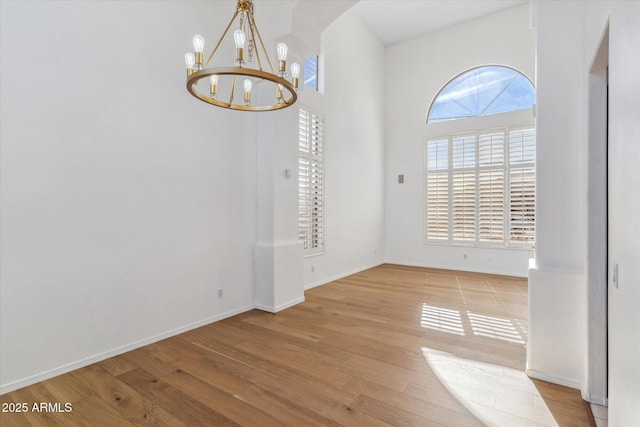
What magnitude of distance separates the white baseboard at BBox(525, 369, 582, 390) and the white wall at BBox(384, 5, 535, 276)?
4.41 meters

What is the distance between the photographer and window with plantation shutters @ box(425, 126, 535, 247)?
6215 millimetres

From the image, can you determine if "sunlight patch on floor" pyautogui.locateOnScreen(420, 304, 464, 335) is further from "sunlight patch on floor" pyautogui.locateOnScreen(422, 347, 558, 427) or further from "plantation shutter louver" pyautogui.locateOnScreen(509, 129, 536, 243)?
"plantation shutter louver" pyautogui.locateOnScreen(509, 129, 536, 243)

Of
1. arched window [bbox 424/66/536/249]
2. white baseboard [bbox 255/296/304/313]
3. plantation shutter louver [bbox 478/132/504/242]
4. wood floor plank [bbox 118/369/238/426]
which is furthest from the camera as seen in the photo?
plantation shutter louver [bbox 478/132/504/242]

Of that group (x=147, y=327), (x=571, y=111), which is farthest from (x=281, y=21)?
(x=147, y=327)

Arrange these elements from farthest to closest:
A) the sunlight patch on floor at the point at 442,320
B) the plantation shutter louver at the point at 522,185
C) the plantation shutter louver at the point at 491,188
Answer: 1. the plantation shutter louver at the point at 491,188
2. the plantation shutter louver at the point at 522,185
3. the sunlight patch on floor at the point at 442,320

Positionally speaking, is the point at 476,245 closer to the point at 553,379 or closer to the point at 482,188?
the point at 482,188

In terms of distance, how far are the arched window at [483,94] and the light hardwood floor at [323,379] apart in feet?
15.0

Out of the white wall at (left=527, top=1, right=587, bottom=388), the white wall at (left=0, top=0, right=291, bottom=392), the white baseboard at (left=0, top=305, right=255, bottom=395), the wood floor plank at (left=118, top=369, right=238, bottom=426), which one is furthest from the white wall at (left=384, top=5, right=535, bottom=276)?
the wood floor plank at (left=118, top=369, right=238, bottom=426)

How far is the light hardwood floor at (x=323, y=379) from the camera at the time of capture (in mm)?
1976

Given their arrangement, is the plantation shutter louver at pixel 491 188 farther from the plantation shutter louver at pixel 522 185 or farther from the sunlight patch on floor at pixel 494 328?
the sunlight patch on floor at pixel 494 328

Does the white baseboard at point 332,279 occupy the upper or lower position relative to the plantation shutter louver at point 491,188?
lower

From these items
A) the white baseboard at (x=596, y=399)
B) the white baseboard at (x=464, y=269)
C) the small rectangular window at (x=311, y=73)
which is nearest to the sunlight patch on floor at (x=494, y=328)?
the white baseboard at (x=596, y=399)

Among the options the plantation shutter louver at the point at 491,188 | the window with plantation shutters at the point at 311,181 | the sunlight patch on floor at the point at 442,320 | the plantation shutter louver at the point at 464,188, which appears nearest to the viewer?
the sunlight patch on floor at the point at 442,320

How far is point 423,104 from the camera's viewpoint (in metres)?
7.35
